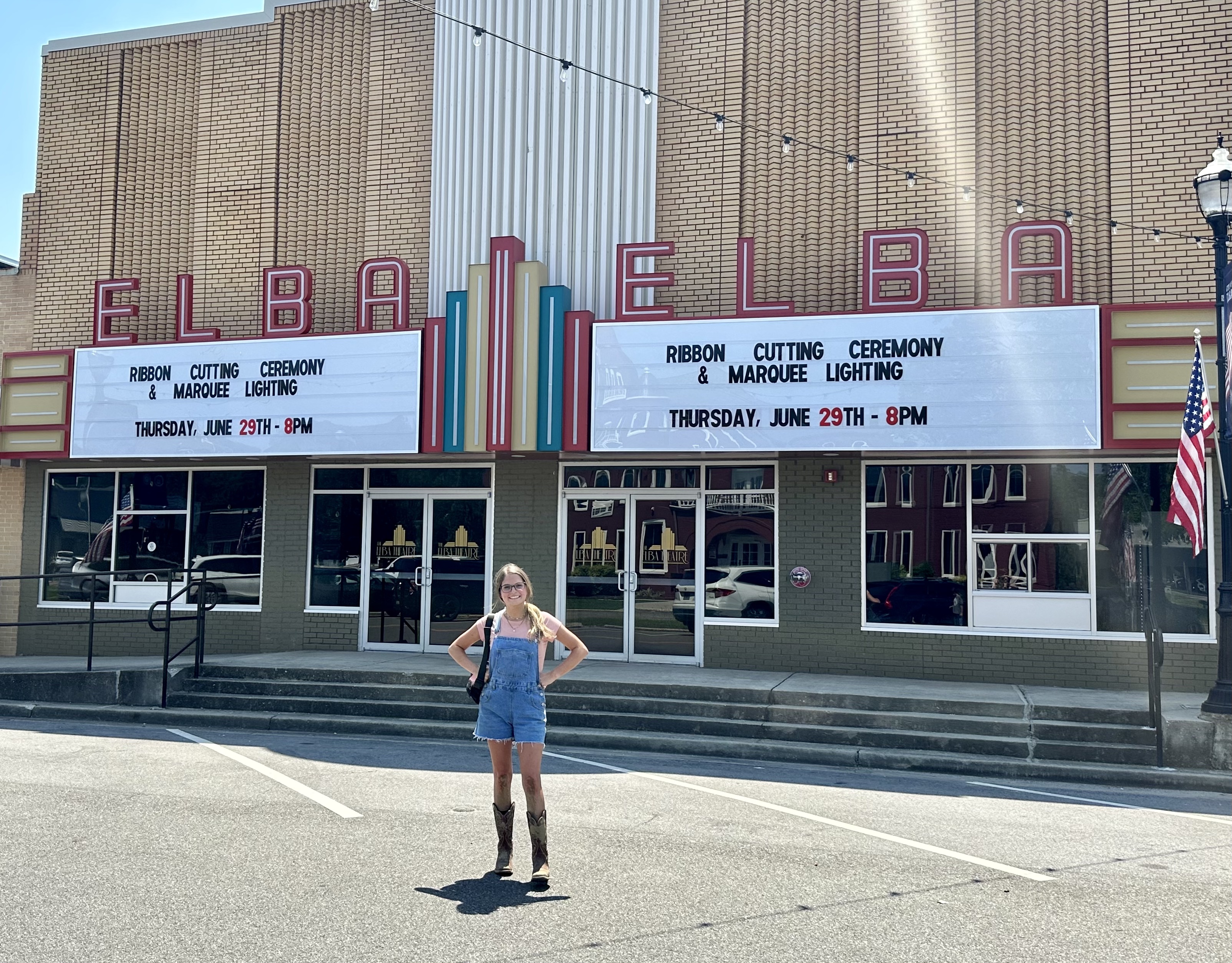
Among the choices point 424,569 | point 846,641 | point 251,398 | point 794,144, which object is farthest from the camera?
point 424,569

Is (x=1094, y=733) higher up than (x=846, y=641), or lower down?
lower down

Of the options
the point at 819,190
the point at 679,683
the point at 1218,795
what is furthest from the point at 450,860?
the point at 819,190

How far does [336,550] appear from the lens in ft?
53.8

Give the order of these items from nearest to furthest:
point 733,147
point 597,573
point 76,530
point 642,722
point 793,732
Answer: point 793,732
point 642,722
point 733,147
point 597,573
point 76,530

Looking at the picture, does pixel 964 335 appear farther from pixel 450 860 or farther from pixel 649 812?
pixel 450 860

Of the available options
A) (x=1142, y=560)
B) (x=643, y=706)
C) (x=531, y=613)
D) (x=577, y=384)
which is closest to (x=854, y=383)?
(x=577, y=384)

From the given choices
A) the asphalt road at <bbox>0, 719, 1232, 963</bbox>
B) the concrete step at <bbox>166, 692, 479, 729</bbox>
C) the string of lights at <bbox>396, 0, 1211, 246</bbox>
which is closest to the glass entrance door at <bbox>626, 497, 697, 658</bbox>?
the concrete step at <bbox>166, 692, 479, 729</bbox>

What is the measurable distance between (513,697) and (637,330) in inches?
327

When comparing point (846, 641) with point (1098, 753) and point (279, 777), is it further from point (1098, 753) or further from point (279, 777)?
point (279, 777)

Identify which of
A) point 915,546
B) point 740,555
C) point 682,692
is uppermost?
point 915,546

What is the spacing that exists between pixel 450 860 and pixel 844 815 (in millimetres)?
3109

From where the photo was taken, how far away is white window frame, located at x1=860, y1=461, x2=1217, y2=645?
13.1 metres

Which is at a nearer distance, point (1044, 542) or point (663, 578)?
point (1044, 542)

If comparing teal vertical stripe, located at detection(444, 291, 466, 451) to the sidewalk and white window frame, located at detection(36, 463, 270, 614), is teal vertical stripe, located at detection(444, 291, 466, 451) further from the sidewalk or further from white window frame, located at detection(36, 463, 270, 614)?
white window frame, located at detection(36, 463, 270, 614)
